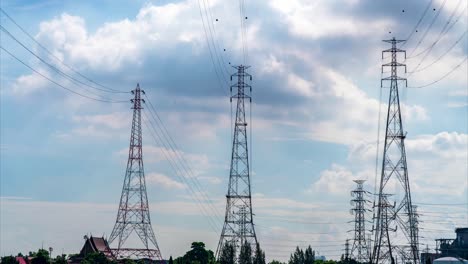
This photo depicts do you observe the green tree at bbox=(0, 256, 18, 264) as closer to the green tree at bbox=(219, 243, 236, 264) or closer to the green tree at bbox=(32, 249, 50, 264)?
the green tree at bbox=(32, 249, 50, 264)

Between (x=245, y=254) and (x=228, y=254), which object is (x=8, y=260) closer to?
(x=228, y=254)

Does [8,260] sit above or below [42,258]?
below

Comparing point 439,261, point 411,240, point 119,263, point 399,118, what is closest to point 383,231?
point 411,240

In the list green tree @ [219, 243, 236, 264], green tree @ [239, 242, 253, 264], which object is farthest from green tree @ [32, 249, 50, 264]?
green tree @ [239, 242, 253, 264]

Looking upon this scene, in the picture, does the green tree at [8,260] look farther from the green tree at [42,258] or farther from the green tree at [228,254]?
the green tree at [228,254]

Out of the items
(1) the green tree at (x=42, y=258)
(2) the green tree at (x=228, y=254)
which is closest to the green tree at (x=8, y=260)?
(1) the green tree at (x=42, y=258)

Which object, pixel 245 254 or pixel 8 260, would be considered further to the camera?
pixel 8 260

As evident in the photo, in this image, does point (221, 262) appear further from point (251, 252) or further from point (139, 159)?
point (139, 159)

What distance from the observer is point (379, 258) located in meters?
149

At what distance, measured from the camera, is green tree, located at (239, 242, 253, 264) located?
169562mm

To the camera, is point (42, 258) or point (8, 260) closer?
point (42, 258)

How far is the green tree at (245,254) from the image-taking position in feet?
556

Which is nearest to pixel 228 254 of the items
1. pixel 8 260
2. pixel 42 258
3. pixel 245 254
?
pixel 245 254

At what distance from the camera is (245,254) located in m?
180
